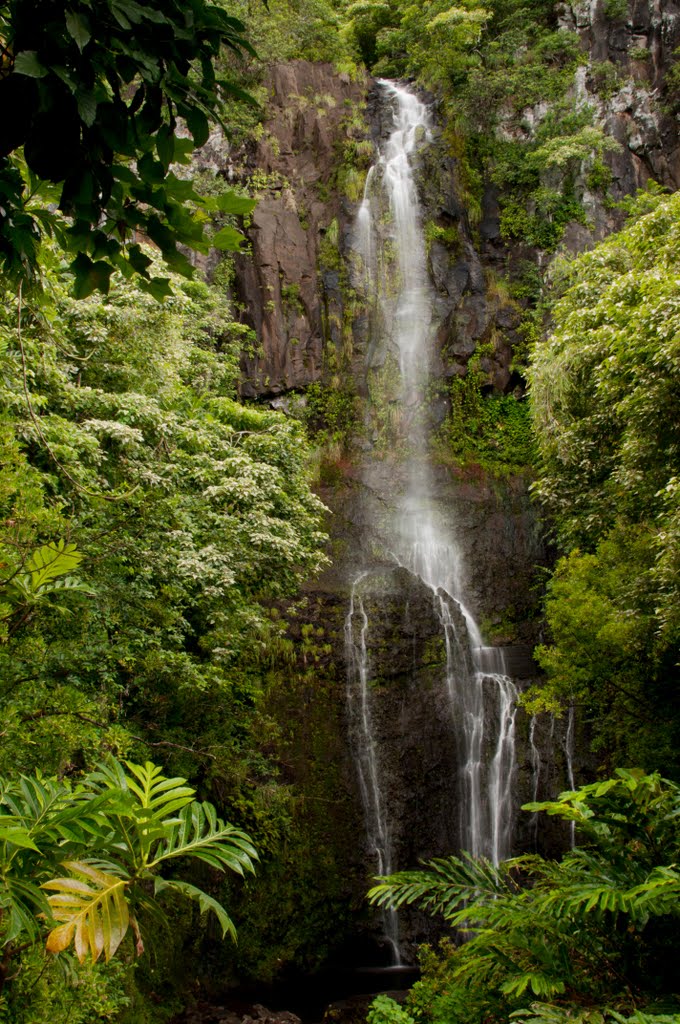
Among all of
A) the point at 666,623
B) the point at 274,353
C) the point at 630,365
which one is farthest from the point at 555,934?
the point at 274,353

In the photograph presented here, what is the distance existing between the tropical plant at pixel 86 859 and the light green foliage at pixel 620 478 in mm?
5400

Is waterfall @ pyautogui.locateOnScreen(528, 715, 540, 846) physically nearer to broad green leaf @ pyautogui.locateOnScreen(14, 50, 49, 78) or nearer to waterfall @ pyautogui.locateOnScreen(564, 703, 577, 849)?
waterfall @ pyautogui.locateOnScreen(564, 703, 577, 849)

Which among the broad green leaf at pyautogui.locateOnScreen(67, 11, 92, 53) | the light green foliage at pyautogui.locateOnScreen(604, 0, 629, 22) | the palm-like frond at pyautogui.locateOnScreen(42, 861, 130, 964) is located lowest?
the palm-like frond at pyautogui.locateOnScreen(42, 861, 130, 964)

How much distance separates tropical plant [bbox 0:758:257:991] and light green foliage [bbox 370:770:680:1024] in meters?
1.87

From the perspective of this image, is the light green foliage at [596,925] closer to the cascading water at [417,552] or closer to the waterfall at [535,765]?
the waterfall at [535,765]

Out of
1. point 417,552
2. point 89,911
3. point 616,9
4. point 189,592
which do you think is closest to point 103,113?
point 89,911

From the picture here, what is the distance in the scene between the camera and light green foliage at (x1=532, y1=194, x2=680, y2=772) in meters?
7.31

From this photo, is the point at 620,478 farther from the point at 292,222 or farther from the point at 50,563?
the point at 292,222

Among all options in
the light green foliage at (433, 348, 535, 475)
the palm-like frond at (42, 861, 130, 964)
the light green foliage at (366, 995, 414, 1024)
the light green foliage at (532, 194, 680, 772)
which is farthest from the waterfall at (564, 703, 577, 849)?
the palm-like frond at (42, 861, 130, 964)

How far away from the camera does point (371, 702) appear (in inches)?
449

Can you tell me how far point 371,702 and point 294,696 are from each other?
1219 mm

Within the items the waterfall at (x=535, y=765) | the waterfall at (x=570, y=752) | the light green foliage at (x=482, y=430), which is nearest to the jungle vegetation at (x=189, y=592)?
the waterfall at (x=570, y=752)

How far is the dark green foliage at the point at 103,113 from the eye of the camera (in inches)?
63.4

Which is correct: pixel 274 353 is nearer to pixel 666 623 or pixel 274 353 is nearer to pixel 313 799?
pixel 313 799
